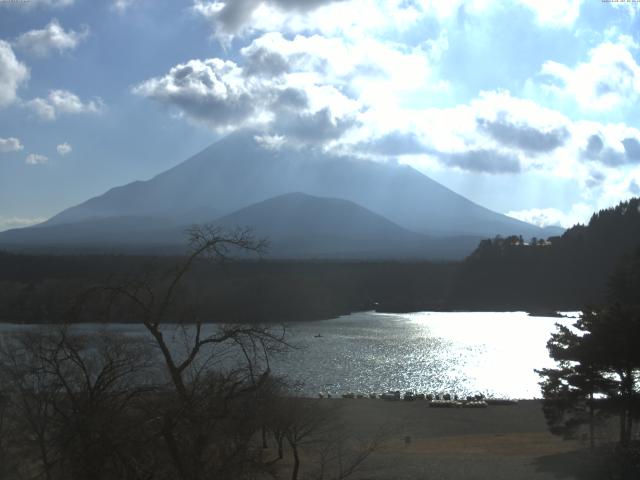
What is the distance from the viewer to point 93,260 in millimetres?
64125

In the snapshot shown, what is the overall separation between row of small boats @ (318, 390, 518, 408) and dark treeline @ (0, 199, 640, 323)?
85.3 feet

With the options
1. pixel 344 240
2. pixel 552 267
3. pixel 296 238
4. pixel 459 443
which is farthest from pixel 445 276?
pixel 344 240

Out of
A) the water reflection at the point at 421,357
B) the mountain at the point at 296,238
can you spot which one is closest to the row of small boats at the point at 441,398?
the water reflection at the point at 421,357

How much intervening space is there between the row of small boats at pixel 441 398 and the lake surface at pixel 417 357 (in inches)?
→ 34.8

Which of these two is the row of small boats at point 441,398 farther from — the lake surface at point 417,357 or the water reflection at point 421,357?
the water reflection at point 421,357

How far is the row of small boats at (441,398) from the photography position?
2281 cm

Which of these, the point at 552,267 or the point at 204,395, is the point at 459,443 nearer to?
the point at 204,395

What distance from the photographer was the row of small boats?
2281 cm

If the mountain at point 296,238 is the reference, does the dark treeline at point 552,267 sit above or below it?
below

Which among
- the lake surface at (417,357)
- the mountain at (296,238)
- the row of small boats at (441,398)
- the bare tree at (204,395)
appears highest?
the mountain at (296,238)

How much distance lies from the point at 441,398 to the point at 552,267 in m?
53.6

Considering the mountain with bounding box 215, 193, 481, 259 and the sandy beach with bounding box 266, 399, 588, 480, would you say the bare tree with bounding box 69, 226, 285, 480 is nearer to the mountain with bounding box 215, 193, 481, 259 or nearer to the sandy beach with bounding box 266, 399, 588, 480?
the sandy beach with bounding box 266, 399, 588, 480

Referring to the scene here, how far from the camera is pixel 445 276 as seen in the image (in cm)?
8394

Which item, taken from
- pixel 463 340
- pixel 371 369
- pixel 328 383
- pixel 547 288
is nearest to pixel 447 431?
pixel 328 383
